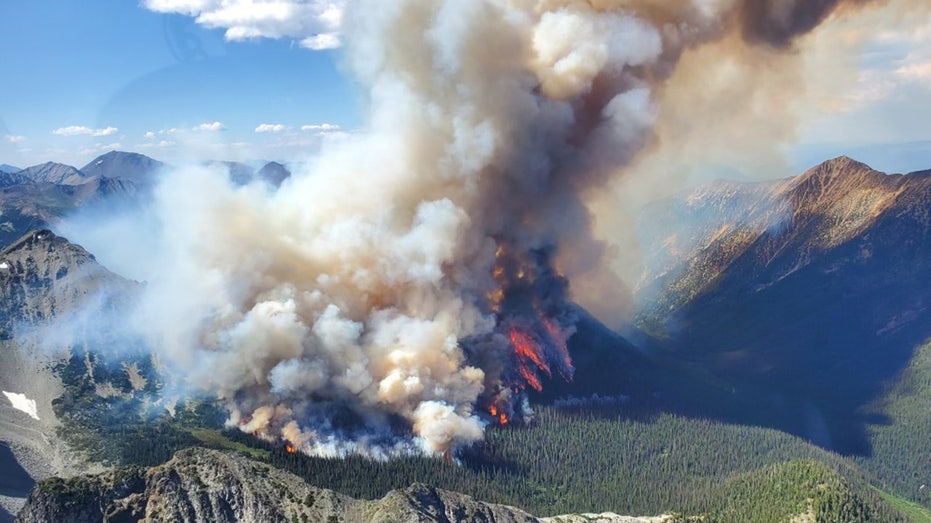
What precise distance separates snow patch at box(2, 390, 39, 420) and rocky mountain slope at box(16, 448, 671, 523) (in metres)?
48.3

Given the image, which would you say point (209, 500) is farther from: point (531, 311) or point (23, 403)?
point (531, 311)

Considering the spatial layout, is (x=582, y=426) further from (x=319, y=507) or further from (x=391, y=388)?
(x=319, y=507)

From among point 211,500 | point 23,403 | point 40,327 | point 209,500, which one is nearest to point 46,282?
point 40,327

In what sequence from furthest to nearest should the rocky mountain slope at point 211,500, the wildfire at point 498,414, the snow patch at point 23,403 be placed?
the wildfire at point 498,414
the snow patch at point 23,403
the rocky mountain slope at point 211,500

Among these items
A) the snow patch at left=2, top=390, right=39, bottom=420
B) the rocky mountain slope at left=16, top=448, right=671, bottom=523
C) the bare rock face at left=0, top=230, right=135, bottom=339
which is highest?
the bare rock face at left=0, top=230, right=135, bottom=339

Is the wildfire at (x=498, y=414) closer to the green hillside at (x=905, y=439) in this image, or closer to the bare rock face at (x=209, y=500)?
the bare rock face at (x=209, y=500)

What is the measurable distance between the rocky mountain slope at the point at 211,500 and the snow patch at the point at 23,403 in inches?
1901

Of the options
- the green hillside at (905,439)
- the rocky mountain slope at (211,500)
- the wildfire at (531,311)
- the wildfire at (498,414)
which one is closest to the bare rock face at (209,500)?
the rocky mountain slope at (211,500)

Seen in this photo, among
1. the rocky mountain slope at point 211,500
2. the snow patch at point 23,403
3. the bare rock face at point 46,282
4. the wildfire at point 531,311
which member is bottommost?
the rocky mountain slope at point 211,500

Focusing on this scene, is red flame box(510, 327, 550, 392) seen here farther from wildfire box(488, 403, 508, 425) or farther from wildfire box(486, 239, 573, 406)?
wildfire box(488, 403, 508, 425)

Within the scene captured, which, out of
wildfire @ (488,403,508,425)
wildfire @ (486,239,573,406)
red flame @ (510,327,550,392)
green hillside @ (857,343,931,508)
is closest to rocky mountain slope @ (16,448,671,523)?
wildfire @ (488,403,508,425)

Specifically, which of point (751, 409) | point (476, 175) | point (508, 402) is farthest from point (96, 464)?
point (751, 409)

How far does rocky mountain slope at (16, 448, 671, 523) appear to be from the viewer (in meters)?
78.6

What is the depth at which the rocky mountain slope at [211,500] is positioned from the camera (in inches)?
3095
